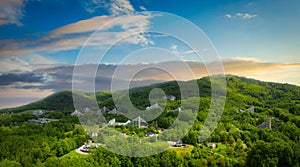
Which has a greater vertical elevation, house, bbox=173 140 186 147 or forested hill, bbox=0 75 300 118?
forested hill, bbox=0 75 300 118

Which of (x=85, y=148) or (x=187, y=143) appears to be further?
(x=187, y=143)

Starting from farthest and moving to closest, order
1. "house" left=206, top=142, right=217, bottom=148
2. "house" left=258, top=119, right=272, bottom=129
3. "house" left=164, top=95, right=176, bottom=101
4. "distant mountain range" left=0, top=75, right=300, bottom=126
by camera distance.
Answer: "distant mountain range" left=0, top=75, right=300, bottom=126, "house" left=164, top=95, right=176, bottom=101, "house" left=258, top=119, right=272, bottom=129, "house" left=206, top=142, right=217, bottom=148

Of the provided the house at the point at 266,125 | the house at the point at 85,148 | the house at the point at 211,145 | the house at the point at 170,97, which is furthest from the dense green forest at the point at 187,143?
the house at the point at 170,97

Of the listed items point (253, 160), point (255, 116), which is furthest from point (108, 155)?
point (255, 116)

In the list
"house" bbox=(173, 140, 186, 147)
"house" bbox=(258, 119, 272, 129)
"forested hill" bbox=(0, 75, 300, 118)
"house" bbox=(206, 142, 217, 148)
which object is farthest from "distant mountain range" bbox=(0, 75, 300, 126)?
"house" bbox=(173, 140, 186, 147)

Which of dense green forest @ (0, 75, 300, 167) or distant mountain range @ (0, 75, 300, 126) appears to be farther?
distant mountain range @ (0, 75, 300, 126)

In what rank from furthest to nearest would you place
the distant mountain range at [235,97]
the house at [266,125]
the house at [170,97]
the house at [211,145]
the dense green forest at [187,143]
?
the distant mountain range at [235,97] → the house at [170,97] → the house at [266,125] → the house at [211,145] → the dense green forest at [187,143]

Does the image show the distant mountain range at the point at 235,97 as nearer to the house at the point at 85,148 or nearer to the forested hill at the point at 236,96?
the forested hill at the point at 236,96

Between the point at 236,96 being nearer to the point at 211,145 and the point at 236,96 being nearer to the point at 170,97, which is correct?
the point at 170,97

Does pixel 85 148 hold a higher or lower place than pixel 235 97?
lower

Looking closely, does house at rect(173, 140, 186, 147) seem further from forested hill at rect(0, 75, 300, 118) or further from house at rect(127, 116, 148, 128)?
forested hill at rect(0, 75, 300, 118)

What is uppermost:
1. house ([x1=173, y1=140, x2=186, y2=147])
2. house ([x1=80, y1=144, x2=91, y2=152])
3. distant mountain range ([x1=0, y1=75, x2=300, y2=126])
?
distant mountain range ([x1=0, y1=75, x2=300, y2=126])

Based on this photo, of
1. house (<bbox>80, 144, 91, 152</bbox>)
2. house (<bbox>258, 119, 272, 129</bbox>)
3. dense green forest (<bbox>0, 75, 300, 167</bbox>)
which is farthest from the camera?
house (<bbox>258, 119, 272, 129</bbox>)

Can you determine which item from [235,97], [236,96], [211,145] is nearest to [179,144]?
[211,145]
